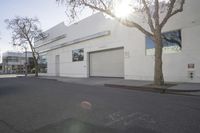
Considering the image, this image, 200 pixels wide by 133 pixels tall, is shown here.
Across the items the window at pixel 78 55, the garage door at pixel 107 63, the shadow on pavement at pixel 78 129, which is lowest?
the shadow on pavement at pixel 78 129

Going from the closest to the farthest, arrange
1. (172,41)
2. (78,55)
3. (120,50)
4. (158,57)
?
(158,57), (172,41), (120,50), (78,55)

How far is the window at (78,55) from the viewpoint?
23.5 metres

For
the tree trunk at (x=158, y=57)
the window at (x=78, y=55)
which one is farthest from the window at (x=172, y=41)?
the window at (x=78, y=55)

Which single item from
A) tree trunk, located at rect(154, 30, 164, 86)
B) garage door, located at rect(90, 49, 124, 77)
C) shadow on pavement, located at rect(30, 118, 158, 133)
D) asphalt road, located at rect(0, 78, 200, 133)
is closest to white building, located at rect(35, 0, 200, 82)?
garage door, located at rect(90, 49, 124, 77)

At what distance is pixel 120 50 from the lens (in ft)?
61.2

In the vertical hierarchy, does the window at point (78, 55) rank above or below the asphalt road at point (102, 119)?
above

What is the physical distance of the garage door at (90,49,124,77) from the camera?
18641 mm

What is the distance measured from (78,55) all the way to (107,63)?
5474mm

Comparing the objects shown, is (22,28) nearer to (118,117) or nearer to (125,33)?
(125,33)

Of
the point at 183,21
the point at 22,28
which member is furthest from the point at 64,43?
the point at 183,21

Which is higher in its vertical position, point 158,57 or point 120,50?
point 120,50

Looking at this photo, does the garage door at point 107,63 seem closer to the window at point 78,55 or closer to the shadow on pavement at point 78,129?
the window at point 78,55

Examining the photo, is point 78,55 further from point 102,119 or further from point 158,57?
point 102,119

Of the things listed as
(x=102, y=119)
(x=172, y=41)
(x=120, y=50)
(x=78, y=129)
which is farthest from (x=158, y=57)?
(x=78, y=129)
